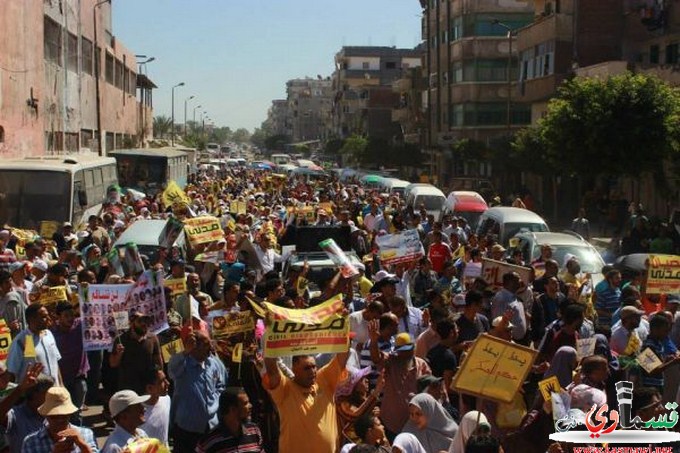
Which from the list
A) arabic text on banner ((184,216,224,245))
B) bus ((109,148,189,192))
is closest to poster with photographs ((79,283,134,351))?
arabic text on banner ((184,216,224,245))

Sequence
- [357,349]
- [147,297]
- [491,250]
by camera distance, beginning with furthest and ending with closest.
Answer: [491,250] → [147,297] → [357,349]

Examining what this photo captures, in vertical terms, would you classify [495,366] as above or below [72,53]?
below

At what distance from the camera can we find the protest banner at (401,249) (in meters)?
15.0

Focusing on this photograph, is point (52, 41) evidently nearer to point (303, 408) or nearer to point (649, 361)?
point (649, 361)

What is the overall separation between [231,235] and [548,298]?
321 inches

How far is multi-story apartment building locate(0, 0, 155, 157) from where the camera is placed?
37219 millimetres

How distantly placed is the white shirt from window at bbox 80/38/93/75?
1967 inches

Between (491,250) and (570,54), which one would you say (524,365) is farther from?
(570,54)

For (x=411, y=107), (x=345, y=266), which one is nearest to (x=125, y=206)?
(x=345, y=266)

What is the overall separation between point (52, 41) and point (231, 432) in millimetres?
41615

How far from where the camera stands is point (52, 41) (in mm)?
46031

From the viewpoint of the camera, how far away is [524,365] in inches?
295

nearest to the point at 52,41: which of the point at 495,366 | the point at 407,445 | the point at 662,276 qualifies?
the point at 662,276

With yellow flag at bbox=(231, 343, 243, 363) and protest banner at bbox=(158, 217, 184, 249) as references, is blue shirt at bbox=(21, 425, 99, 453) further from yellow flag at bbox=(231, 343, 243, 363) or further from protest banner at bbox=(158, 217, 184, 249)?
protest banner at bbox=(158, 217, 184, 249)
